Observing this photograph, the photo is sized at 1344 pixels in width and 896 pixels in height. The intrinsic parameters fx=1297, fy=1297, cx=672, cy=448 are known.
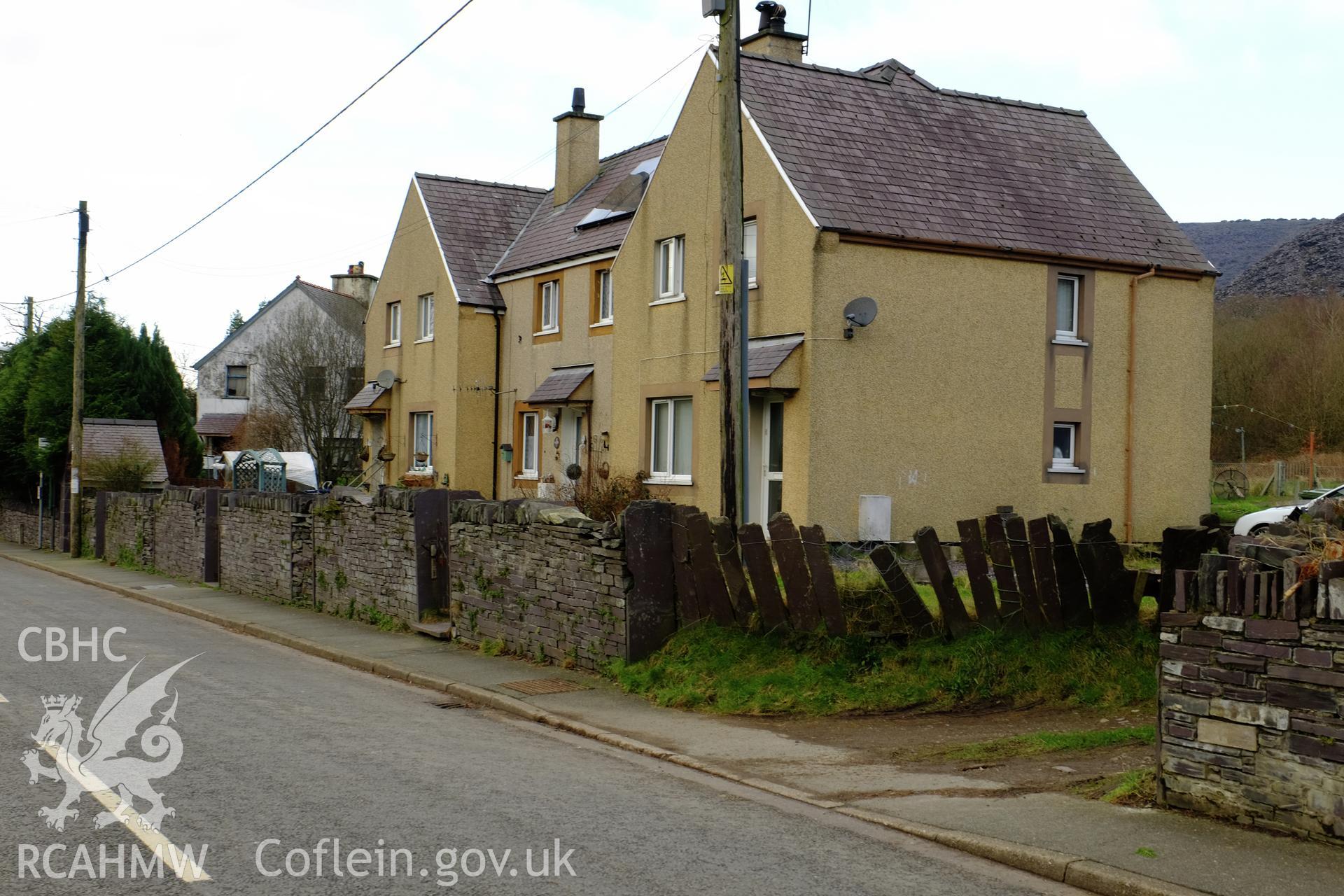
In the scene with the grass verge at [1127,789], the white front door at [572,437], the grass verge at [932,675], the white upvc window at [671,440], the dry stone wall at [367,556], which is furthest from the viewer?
the white front door at [572,437]

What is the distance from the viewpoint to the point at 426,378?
31609mm

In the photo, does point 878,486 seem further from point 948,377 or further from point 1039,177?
point 1039,177

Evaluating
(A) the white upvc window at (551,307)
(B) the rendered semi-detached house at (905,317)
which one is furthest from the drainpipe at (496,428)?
(B) the rendered semi-detached house at (905,317)

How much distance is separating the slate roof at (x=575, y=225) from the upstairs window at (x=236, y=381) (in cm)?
3362

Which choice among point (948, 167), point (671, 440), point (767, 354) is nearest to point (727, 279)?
point (767, 354)

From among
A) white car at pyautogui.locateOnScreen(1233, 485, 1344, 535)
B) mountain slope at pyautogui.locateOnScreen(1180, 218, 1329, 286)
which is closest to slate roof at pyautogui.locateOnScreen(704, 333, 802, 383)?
white car at pyautogui.locateOnScreen(1233, 485, 1344, 535)

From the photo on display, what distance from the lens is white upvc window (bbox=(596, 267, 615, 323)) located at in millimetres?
26109

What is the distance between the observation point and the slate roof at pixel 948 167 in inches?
792

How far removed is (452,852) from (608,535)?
5676mm

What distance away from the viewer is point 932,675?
10031 mm

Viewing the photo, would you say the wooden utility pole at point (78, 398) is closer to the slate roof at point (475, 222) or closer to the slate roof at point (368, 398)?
the slate roof at point (368, 398)

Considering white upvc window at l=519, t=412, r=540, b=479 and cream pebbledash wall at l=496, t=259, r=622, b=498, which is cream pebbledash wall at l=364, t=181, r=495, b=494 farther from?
white upvc window at l=519, t=412, r=540, b=479

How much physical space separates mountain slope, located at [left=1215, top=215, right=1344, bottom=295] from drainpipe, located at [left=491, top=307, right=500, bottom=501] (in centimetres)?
10923

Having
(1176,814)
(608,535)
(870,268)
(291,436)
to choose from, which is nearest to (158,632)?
(608,535)
